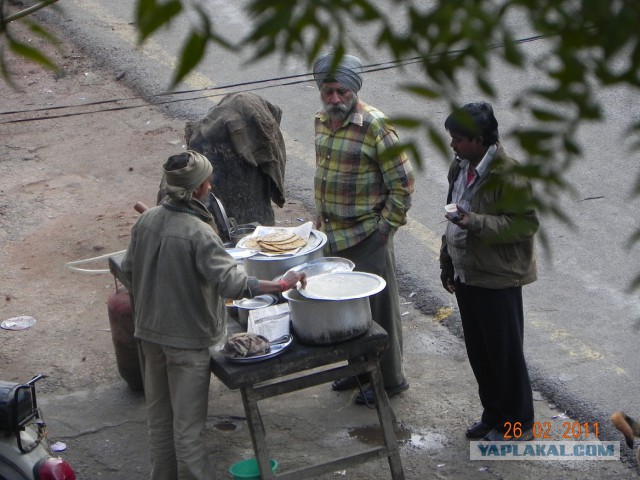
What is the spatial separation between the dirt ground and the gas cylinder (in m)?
0.21

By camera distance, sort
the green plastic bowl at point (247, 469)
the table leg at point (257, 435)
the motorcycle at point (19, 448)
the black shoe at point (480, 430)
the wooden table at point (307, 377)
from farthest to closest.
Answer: the black shoe at point (480, 430) < the green plastic bowl at point (247, 469) < the table leg at point (257, 435) < the wooden table at point (307, 377) < the motorcycle at point (19, 448)

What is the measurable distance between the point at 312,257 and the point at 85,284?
127 inches

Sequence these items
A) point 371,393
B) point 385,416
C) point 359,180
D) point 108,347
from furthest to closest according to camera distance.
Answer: point 108,347, point 371,393, point 359,180, point 385,416

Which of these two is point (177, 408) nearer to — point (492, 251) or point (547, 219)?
point (492, 251)

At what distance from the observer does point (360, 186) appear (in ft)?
19.6

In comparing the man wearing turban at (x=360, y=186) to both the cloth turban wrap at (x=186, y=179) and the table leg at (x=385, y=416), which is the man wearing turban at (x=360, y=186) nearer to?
the table leg at (x=385, y=416)

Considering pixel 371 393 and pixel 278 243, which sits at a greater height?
pixel 278 243

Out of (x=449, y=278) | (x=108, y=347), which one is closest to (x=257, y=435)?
(x=449, y=278)

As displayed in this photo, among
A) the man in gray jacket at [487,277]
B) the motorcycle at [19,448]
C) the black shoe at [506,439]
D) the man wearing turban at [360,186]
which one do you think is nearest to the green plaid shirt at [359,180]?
the man wearing turban at [360,186]

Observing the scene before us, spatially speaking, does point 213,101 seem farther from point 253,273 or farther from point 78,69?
point 253,273

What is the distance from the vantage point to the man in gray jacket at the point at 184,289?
16.1 ft

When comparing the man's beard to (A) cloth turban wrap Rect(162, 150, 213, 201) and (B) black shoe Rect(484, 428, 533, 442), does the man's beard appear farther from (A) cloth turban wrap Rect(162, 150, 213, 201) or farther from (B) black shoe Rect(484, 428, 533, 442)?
(B) black shoe Rect(484, 428, 533, 442)

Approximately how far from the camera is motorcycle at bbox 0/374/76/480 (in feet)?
15.4

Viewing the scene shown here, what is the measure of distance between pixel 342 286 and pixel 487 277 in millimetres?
804
